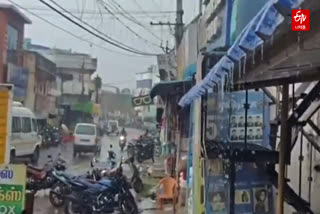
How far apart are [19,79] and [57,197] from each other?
25405mm

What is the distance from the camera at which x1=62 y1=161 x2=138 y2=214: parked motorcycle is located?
39.5ft

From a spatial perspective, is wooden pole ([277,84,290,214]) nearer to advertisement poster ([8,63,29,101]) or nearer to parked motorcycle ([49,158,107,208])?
parked motorcycle ([49,158,107,208])

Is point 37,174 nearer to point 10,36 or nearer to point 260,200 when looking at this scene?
point 260,200

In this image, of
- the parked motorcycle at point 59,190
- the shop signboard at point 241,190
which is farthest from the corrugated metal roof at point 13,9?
the shop signboard at point 241,190

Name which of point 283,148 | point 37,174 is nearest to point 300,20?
point 283,148

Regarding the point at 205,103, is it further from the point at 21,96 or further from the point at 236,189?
the point at 21,96

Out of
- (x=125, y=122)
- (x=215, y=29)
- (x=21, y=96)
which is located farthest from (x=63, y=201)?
(x=125, y=122)

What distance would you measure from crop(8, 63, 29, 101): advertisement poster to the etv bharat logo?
109 feet

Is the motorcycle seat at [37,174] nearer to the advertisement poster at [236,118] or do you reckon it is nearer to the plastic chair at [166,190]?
the plastic chair at [166,190]

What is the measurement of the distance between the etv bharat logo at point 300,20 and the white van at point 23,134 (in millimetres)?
18435

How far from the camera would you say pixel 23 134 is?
2264 cm

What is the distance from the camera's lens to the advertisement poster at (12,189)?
20.4ft

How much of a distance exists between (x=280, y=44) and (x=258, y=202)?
3657 mm

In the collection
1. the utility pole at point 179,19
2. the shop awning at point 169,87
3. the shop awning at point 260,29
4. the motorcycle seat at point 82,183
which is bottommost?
the motorcycle seat at point 82,183
